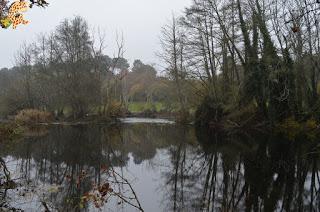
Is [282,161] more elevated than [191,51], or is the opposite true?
[191,51]

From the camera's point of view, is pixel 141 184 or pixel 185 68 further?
pixel 185 68

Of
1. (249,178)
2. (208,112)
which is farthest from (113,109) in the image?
(249,178)

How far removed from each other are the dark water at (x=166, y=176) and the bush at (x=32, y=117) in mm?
16499

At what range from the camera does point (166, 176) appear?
39.5 ft

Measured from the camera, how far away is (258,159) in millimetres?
14422

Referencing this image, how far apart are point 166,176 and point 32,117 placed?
29.2 m

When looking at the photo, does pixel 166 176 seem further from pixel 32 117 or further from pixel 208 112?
pixel 32 117

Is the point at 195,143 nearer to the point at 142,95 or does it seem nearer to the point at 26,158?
the point at 26,158

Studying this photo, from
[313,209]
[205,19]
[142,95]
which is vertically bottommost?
[313,209]

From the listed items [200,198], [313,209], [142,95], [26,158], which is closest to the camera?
[313,209]

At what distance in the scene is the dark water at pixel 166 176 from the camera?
27.0 ft

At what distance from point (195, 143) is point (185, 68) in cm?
1289

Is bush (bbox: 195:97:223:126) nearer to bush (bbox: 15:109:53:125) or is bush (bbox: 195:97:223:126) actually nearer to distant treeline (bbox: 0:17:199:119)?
distant treeline (bbox: 0:17:199:119)

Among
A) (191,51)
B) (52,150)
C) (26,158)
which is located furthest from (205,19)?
(26,158)
